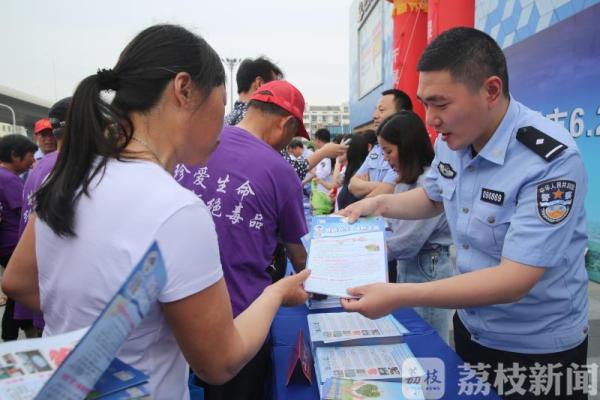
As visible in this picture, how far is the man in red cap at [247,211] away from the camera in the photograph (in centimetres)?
138

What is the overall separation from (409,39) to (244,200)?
213 inches

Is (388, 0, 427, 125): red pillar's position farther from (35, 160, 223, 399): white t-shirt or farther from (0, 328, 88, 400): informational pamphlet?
(0, 328, 88, 400): informational pamphlet

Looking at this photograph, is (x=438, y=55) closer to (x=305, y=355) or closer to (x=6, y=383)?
(x=305, y=355)

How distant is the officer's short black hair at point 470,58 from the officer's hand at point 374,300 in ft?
2.09

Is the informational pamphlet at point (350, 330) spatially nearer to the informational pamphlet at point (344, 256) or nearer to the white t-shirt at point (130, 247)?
the informational pamphlet at point (344, 256)

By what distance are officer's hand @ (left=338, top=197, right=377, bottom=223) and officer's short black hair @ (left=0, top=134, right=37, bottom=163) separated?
10.4 ft

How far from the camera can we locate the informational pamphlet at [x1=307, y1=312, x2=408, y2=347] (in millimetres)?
1360

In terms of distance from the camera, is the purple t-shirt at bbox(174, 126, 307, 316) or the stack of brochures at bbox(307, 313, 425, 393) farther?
the purple t-shirt at bbox(174, 126, 307, 316)

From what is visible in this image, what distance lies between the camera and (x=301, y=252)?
162 centimetres

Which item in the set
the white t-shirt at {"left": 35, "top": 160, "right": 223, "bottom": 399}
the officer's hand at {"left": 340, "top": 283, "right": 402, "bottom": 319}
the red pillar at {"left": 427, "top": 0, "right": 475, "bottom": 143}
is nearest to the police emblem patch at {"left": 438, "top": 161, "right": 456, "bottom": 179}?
the officer's hand at {"left": 340, "top": 283, "right": 402, "bottom": 319}

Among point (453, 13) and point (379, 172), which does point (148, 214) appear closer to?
point (379, 172)

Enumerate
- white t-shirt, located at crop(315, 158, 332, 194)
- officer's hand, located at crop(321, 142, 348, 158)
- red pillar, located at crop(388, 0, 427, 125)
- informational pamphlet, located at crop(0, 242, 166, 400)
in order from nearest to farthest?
informational pamphlet, located at crop(0, 242, 166, 400) → officer's hand, located at crop(321, 142, 348, 158) → red pillar, located at crop(388, 0, 427, 125) → white t-shirt, located at crop(315, 158, 332, 194)

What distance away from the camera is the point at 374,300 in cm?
115

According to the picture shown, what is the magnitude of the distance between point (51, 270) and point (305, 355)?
827mm
